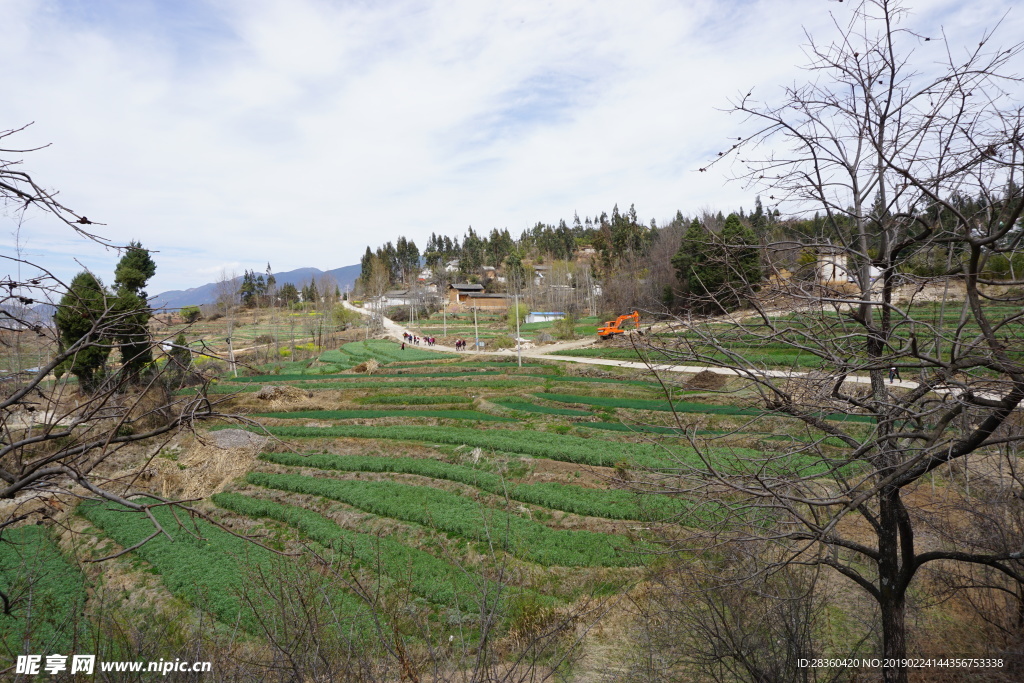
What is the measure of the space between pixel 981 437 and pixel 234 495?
52.7ft

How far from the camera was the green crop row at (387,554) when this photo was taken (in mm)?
9211

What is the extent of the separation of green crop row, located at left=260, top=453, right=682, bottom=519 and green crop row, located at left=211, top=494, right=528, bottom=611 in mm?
1727

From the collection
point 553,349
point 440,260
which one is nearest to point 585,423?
point 553,349

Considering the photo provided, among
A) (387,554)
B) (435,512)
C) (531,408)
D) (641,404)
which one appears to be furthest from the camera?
(531,408)

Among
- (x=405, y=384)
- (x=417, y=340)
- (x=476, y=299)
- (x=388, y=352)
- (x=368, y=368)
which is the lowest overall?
(x=405, y=384)

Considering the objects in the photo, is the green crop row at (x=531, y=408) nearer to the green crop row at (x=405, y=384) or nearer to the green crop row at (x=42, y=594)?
the green crop row at (x=405, y=384)

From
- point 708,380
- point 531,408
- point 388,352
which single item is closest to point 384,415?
point 531,408

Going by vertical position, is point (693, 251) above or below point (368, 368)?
above

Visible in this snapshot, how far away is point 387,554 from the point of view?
10727mm

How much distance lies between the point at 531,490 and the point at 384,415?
441 inches

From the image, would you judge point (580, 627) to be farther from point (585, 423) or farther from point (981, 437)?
point (585, 423)

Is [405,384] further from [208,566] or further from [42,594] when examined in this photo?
[42,594]

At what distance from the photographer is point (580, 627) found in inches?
340

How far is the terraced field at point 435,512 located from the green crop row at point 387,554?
1.6 inches
